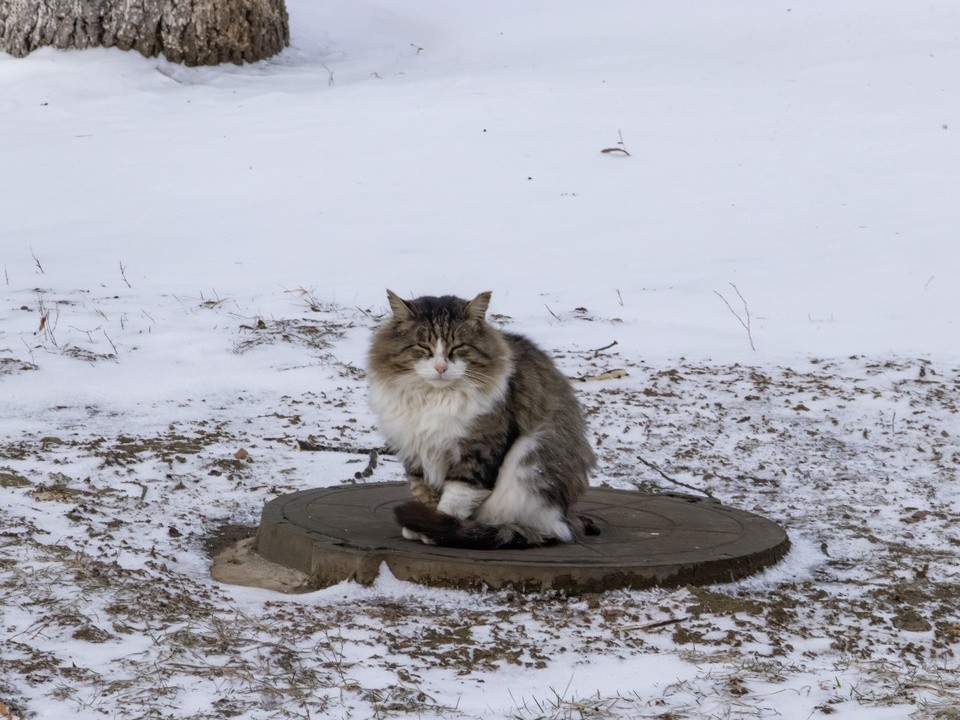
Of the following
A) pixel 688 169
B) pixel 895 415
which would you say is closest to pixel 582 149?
pixel 688 169

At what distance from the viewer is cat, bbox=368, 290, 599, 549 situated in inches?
175

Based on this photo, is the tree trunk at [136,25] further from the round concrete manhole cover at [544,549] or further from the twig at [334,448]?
the round concrete manhole cover at [544,549]

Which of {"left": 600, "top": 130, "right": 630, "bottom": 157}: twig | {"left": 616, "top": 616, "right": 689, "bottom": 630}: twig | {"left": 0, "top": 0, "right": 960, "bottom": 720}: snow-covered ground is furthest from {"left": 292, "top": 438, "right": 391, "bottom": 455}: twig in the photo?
{"left": 600, "top": 130, "right": 630, "bottom": 157}: twig

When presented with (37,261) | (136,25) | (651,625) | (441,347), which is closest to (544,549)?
(651,625)

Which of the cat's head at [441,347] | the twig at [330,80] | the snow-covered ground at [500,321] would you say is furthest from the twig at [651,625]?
the twig at [330,80]

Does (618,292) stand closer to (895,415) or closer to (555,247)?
(555,247)

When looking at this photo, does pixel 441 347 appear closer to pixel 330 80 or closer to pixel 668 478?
pixel 668 478

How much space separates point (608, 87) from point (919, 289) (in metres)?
5.37

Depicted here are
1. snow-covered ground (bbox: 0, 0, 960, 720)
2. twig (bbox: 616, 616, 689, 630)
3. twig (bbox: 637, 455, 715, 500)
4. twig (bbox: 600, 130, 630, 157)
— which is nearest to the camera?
snow-covered ground (bbox: 0, 0, 960, 720)

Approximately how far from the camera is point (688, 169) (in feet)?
36.0

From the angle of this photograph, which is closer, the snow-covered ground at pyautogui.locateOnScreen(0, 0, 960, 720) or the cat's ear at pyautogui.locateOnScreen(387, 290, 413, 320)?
the snow-covered ground at pyautogui.locateOnScreen(0, 0, 960, 720)

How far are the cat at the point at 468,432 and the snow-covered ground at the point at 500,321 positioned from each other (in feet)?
1.21

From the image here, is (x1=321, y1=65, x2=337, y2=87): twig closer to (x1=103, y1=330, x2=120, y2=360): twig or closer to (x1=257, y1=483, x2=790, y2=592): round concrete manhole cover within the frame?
(x1=103, y1=330, x2=120, y2=360): twig

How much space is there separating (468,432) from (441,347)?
0.35 meters
